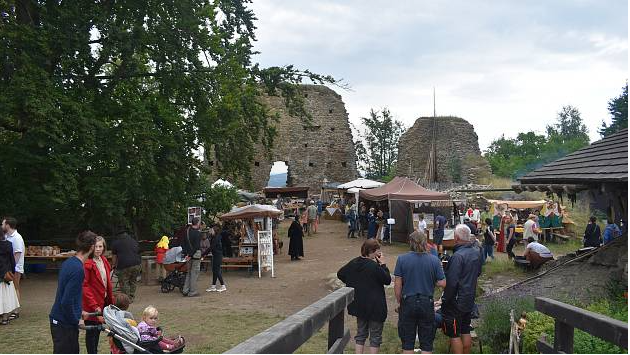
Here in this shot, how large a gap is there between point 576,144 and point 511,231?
203 ft

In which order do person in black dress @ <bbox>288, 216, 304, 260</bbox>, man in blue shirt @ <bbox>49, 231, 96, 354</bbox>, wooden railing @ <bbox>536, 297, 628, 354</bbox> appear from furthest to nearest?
person in black dress @ <bbox>288, 216, 304, 260</bbox> → man in blue shirt @ <bbox>49, 231, 96, 354</bbox> → wooden railing @ <bbox>536, 297, 628, 354</bbox>

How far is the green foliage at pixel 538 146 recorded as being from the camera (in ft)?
204

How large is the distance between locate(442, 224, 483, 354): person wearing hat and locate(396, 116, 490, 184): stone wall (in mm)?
30338

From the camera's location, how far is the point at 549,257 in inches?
433

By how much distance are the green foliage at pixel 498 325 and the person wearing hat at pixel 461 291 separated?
0.64 m

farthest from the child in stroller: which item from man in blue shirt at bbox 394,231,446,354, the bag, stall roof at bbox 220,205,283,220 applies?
stall roof at bbox 220,205,283,220

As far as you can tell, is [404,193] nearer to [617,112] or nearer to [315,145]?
[315,145]

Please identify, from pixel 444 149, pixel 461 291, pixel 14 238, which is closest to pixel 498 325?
pixel 461 291

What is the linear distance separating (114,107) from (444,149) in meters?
27.4

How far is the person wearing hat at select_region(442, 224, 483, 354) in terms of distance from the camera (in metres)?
5.74

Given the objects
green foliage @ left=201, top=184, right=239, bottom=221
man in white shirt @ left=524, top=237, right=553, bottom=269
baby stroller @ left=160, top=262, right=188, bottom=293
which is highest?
green foliage @ left=201, top=184, right=239, bottom=221

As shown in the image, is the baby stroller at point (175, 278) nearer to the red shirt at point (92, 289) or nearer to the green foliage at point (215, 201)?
the green foliage at point (215, 201)

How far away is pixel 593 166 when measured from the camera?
830 centimetres

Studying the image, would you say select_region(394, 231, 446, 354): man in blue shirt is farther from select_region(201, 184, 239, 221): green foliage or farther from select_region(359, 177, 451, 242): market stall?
select_region(359, 177, 451, 242): market stall
